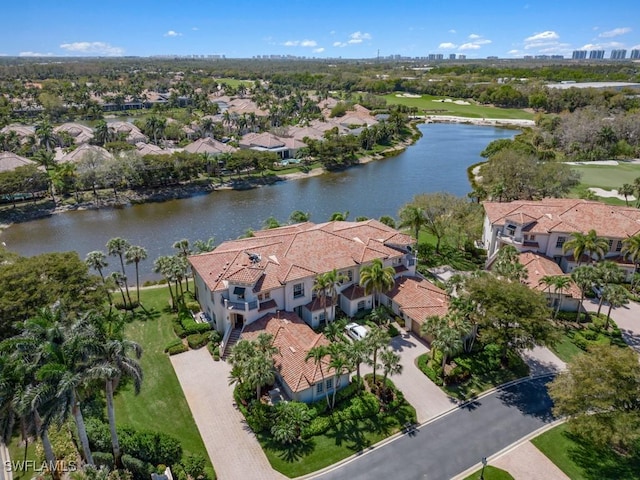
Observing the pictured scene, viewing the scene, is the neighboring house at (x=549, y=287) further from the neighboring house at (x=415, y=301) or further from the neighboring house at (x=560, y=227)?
the neighboring house at (x=415, y=301)

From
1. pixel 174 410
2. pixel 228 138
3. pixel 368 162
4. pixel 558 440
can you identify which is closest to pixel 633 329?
pixel 558 440

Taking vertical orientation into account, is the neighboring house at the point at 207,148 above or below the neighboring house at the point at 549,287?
above

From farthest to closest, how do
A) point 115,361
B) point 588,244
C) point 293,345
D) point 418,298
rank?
point 588,244, point 418,298, point 293,345, point 115,361

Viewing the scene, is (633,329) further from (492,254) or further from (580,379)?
(580,379)

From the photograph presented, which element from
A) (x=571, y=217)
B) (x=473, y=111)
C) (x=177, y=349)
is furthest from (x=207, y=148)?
(x=473, y=111)

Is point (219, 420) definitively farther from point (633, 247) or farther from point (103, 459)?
point (633, 247)

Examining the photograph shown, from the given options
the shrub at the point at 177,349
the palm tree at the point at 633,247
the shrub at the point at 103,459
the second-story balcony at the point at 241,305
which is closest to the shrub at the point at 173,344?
the shrub at the point at 177,349

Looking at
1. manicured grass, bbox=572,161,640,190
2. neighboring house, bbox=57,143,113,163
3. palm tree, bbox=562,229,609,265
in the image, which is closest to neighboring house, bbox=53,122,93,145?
neighboring house, bbox=57,143,113,163
